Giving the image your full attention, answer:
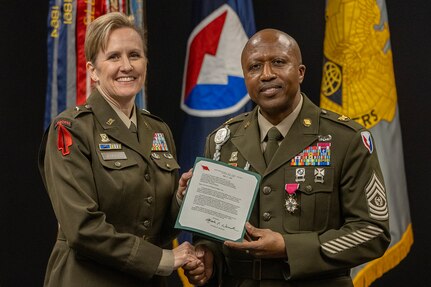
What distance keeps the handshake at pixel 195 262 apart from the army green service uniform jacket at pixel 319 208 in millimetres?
76

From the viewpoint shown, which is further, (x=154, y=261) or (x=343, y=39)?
(x=343, y=39)

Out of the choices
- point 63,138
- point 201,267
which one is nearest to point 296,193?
point 201,267

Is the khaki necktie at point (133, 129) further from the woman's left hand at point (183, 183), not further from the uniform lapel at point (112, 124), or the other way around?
the woman's left hand at point (183, 183)

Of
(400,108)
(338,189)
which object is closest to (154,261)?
(338,189)

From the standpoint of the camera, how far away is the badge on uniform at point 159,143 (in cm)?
267

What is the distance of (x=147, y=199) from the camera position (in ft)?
8.20

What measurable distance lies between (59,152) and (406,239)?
2367 millimetres

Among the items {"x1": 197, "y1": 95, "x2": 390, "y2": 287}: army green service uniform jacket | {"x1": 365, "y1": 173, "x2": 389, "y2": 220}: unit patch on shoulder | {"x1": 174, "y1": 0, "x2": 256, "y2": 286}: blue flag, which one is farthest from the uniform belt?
{"x1": 174, "y1": 0, "x2": 256, "y2": 286}: blue flag

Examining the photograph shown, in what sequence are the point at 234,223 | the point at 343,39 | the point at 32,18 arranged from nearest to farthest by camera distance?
the point at 234,223 < the point at 343,39 < the point at 32,18

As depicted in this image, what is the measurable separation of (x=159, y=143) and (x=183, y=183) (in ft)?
0.95

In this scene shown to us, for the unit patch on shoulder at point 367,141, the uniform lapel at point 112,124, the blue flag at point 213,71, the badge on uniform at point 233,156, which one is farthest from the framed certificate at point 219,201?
the blue flag at point 213,71

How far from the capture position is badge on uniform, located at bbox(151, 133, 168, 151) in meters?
2.67

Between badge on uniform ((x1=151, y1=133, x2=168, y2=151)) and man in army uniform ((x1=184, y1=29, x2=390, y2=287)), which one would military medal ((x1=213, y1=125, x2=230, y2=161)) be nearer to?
man in army uniform ((x1=184, y1=29, x2=390, y2=287))

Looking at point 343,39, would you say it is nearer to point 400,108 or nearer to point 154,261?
point 400,108
